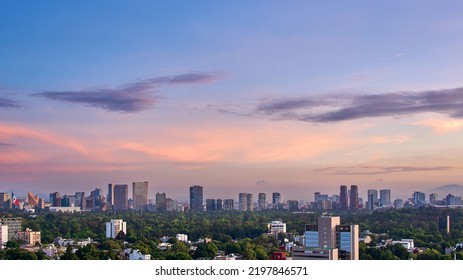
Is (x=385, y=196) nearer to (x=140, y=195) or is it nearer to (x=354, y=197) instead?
(x=354, y=197)

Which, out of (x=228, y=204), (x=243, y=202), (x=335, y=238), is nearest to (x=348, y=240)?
(x=335, y=238)

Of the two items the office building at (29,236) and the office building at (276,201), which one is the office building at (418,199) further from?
the office building at (29,236)

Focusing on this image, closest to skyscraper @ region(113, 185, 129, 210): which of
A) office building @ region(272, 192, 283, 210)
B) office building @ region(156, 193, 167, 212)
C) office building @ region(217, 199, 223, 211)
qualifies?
office building @ region(156, 193, 167, 212)

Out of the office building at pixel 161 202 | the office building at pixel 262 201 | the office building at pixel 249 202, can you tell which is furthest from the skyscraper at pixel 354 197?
the office building at pixel 161 202
